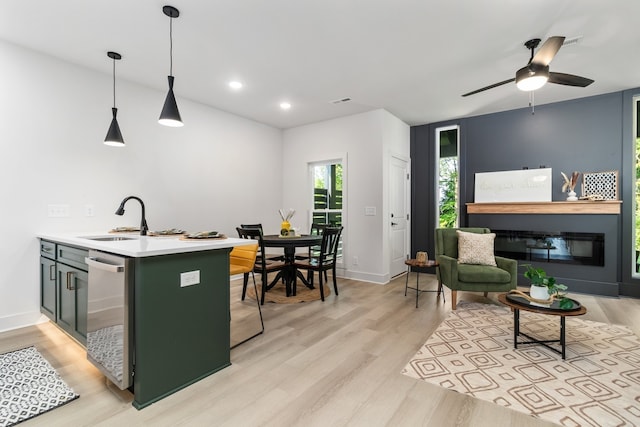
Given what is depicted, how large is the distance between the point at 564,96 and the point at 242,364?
213 inches

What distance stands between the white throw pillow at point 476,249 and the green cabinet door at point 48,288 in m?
4.37

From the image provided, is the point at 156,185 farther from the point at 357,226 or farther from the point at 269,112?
the point at 357,226

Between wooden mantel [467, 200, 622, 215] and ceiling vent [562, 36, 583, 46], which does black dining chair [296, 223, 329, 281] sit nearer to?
wooden mantel [467, 200, 622, 215]

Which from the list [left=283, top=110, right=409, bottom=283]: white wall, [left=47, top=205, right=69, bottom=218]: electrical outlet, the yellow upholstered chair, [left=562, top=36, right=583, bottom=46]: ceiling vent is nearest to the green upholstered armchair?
[left=283, top=110, right=409, bottom=283]: white wall

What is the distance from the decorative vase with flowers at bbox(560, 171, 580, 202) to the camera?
13.8 ft

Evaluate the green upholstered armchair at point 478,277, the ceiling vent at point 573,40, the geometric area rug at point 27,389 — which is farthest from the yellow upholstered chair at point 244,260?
the ceiling vent at point 573,40

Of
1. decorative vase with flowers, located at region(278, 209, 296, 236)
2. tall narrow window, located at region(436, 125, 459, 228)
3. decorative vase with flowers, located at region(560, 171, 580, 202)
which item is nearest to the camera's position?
decorative vase with flowers, located at region(278, 209, 296, 236)

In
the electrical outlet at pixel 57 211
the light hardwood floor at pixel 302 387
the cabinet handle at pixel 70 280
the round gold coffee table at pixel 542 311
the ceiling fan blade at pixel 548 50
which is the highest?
the ceiling fan blade at pixel 548 50

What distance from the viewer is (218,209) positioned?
15.5ft

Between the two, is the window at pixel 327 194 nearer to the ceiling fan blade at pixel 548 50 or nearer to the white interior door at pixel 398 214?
the white interior door at pixel 398 214

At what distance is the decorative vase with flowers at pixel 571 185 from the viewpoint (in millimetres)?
4203

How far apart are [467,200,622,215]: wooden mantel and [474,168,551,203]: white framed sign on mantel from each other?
13 centimetres

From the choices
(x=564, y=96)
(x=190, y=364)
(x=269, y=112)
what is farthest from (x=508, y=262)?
(x=269, y=112)

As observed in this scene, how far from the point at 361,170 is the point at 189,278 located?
11.9ft
